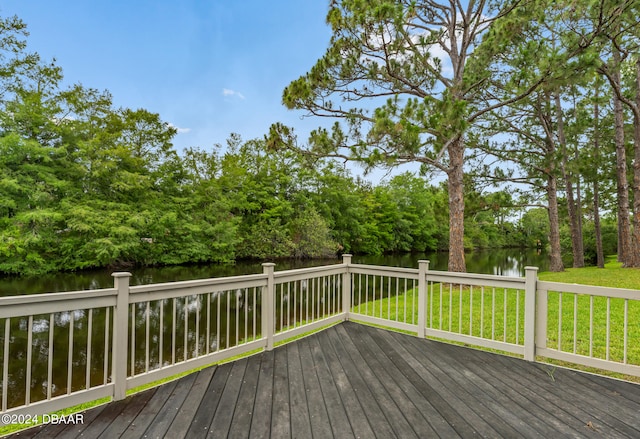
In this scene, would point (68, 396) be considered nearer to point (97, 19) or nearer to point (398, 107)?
point (398, 107)

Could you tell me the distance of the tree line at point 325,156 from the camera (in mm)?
6016

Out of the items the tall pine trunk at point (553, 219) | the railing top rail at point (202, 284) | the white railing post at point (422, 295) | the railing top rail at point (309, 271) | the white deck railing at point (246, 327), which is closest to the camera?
the white deck railing at point (246, 327)

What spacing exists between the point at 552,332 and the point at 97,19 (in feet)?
49.5

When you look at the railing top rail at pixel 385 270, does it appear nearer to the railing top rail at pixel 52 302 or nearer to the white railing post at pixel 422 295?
the white railing post at pixel 422 295

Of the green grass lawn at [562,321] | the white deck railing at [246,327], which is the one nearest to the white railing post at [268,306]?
the white deck railing at [246,327]

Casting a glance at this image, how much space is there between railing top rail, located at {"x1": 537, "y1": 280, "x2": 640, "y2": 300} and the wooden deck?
0.74 meters

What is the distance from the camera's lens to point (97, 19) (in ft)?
34.9

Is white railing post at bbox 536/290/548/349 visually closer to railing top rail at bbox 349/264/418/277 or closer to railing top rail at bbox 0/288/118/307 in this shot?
railing top rail at bbox 349/264/418/277

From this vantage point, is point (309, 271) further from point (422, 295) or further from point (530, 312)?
point (530, 312)

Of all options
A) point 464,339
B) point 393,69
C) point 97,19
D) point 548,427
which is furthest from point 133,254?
point 548,427

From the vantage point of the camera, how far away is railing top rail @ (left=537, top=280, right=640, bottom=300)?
268 cm

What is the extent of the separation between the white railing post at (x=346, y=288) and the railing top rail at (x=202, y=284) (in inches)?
58.4

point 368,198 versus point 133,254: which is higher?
point 368,198

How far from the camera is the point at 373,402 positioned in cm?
234
